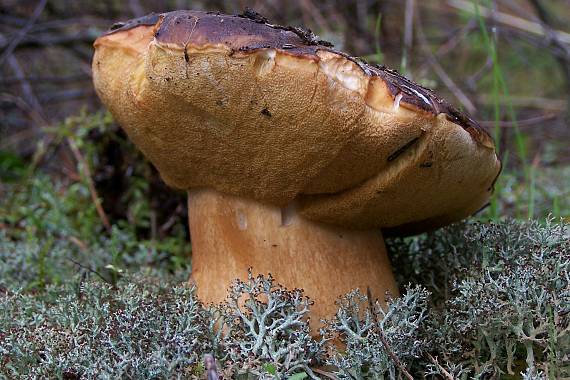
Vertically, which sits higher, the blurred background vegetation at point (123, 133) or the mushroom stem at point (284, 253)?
the blurred background vegetation at point (123, 133)

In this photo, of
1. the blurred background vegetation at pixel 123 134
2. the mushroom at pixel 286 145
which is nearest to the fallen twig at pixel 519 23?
the blurred background vegetation at pixel 123 134

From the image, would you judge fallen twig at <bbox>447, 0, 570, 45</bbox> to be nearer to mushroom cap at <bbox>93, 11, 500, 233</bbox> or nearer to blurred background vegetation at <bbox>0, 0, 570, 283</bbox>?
blurred background vegetation at <bbox>0, 0, 570, 283</bbox>

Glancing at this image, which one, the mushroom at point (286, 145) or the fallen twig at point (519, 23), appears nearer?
the mushroom at point (286, 145)

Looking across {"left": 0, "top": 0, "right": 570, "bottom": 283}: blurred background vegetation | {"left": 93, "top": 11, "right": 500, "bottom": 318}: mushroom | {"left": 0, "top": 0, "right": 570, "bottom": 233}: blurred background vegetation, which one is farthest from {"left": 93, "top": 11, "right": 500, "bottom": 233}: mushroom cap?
{"left": 0, "top": 0, "right": 570, "bottom": 233}: blurred background vegetation

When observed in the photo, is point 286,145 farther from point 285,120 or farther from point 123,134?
point 123,134

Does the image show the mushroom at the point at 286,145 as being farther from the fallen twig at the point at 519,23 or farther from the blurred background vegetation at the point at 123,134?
the fallen twig at the point at 519,23

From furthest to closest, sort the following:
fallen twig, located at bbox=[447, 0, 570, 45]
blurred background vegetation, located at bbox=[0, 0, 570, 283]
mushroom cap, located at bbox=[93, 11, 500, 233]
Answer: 1. fallen twig, located at bbox=[447, 0, 570, 45]
2. blurred background vegetation, located at bbox=[0, 0, 570, 283]
3. mushroom cap, located at bbox=[93, 11, 500, 233]

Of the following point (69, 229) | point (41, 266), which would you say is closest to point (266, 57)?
point (41, 266)
